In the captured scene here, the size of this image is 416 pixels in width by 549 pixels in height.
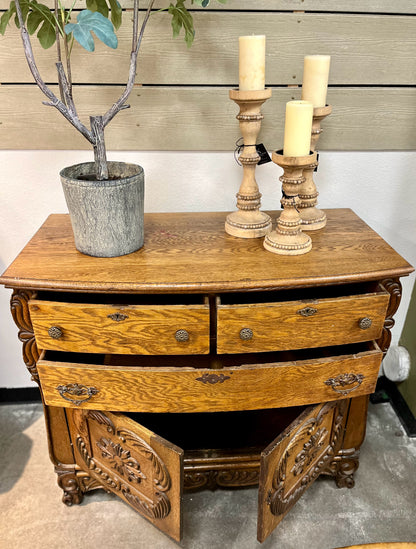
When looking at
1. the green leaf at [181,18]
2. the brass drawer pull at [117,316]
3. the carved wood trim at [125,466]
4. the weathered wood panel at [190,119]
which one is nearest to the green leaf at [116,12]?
the green leaf at [181,18]

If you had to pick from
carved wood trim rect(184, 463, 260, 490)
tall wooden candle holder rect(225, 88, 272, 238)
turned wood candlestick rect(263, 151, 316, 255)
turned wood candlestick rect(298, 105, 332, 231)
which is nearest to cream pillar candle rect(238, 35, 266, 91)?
tall wooden candle holder rect(225, 88, 272, 238)

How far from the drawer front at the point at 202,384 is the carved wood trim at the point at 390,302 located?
37 mm

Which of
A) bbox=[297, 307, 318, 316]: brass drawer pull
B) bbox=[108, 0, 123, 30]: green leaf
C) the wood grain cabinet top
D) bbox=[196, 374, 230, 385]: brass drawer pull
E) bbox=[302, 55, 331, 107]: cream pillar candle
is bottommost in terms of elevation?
bbox=[196, 374, 230, 385]: brass drawer pull

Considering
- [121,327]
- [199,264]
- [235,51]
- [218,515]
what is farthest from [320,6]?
[218,515]

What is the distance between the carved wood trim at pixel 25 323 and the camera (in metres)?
1.13

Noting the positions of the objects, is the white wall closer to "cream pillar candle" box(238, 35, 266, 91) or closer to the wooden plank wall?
the wooden plank wall

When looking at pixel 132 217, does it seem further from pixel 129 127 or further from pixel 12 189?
pixel 12 189

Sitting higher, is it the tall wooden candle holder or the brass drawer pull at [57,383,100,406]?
the tall wooden candle holder

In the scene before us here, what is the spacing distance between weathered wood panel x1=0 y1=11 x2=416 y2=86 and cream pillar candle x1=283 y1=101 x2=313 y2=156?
414 millimetres

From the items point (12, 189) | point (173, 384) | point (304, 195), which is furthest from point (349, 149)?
point (12, 189)

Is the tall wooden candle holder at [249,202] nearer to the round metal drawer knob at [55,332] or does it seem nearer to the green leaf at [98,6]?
the green leaf at [98,6]

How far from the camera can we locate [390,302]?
121 cm

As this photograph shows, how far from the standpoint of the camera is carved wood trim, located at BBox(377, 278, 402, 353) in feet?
3.87

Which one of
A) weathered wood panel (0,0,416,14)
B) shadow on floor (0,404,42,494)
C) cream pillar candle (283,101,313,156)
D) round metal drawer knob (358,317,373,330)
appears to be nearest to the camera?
cream pillar candle (283,101,313,156)
